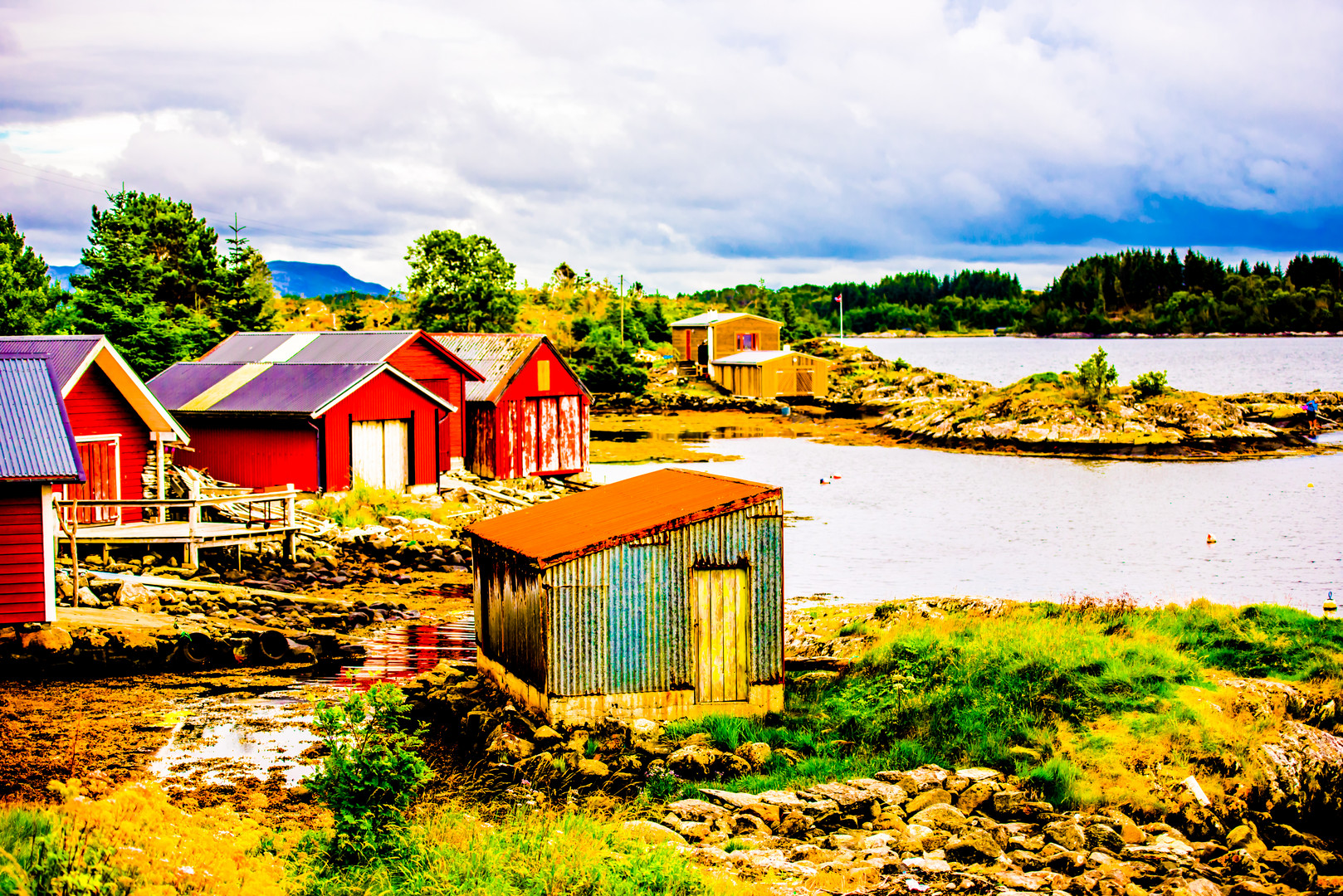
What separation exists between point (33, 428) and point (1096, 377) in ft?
189

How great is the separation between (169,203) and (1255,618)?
59.0m

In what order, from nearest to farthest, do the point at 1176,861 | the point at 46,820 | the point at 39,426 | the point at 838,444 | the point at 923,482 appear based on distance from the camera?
1. the point at 46,820
2. the point at 1176,861
3. the point at 39,426
4. the point at 923,482
5. the point at 838,444

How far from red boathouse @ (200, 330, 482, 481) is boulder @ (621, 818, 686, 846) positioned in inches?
1004

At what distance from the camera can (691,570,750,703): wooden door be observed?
50.3 feet

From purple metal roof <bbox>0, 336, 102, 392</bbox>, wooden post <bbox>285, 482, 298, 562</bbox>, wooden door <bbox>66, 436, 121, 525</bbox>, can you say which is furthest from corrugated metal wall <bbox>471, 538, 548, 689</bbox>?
wooden door <bbox>66, 436, 121, 525</bbox>

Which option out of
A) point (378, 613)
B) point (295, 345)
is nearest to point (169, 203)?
point (295, 345)

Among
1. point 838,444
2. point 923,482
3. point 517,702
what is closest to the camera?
point 517,702

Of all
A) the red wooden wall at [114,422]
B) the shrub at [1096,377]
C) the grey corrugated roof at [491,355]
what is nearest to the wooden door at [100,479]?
the red wooden wall at [114,422]

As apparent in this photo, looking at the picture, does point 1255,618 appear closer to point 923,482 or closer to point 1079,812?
point 1079,812

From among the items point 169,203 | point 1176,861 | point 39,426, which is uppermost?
point 169,203

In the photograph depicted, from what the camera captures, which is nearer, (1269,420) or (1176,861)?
(1176,861)

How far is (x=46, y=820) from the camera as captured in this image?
30.7 ft

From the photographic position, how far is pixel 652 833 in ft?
36.0

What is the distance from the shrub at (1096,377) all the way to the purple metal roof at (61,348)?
52614mm
